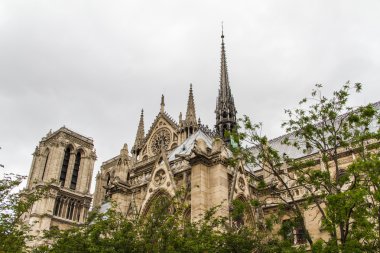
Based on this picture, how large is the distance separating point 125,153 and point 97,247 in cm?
1153

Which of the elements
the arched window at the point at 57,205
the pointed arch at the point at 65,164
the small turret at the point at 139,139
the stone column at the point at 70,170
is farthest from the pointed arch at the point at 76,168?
the small turret at the point at 139,139

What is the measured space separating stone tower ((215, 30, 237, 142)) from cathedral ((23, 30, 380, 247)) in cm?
10

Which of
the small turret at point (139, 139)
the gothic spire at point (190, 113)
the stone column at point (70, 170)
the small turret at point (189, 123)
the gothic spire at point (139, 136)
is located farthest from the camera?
the stone column at point (70, 170)

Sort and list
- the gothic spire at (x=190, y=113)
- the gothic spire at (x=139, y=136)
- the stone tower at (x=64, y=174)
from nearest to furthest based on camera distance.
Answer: the gothic spire at (x=190, y=113) < the gothic spire at (x=139, y=136) < the stone tower at (x=64, y=174)

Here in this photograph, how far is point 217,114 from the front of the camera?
41.0 metres

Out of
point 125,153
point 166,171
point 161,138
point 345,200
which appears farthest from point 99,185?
point 345,200

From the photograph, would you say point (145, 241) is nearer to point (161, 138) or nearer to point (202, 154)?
point (202, 154)

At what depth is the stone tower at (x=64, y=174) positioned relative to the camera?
59531 millimetres

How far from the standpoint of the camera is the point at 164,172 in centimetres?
2091

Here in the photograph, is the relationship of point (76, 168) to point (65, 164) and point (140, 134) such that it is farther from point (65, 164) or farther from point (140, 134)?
point (140, 134)

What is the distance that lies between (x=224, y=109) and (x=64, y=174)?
3617 cm

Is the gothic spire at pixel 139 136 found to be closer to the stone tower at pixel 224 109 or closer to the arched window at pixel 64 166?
the stone tower at pixel 224 109

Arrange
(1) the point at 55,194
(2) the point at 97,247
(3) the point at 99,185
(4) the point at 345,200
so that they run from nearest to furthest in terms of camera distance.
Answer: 1. (4) the point at 345,200
2. (2) the point at 97,247
3. (1) the point at 55,194
4. (3) the point at 99,185

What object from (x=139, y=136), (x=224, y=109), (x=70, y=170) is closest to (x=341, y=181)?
(x=224, y=109)
